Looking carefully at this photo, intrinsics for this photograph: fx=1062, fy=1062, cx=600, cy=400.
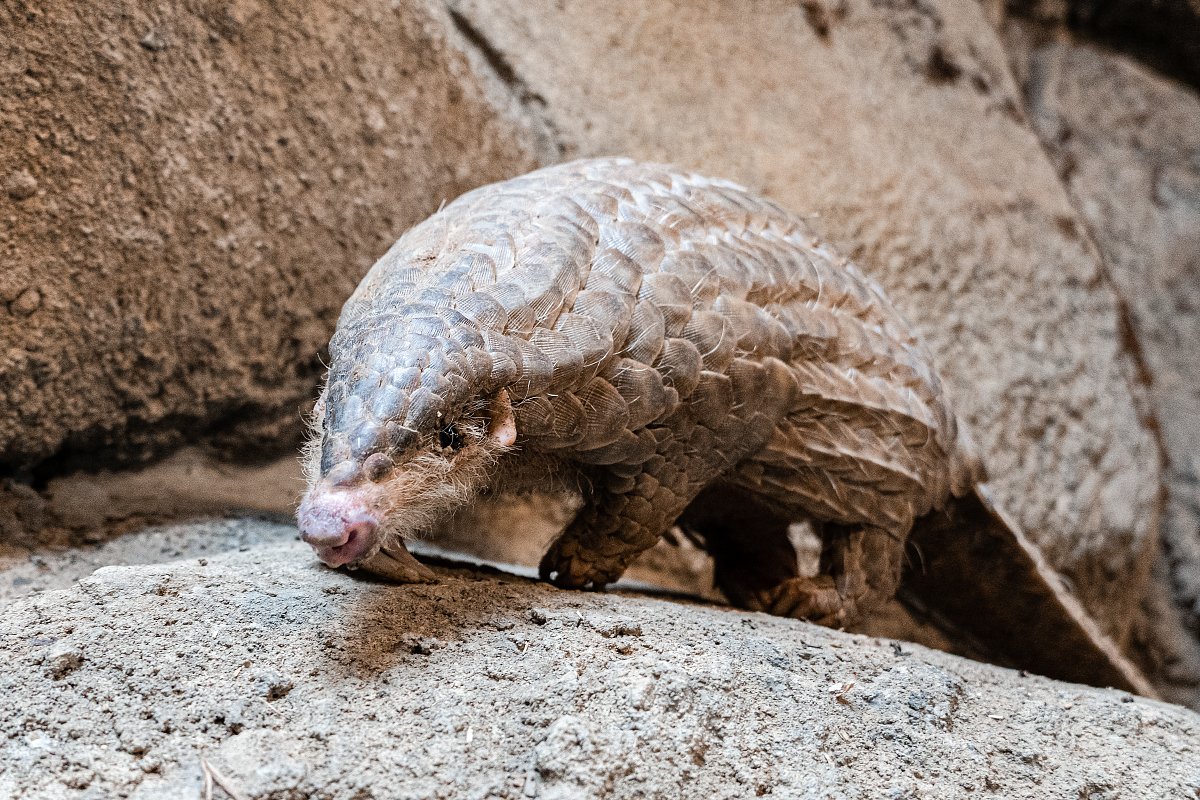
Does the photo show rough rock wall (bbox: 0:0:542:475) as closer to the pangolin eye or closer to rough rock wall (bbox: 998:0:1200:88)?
the pangolin eye

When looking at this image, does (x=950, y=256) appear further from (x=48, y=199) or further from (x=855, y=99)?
(x=48, y=199)

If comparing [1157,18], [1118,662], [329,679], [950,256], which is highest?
[1157,18]

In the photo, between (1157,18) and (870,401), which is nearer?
(870,401)

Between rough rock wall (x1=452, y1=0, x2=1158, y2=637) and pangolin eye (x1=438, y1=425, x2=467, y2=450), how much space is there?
5.10ft

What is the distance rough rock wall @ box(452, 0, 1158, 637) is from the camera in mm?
3299

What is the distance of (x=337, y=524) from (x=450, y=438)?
26 cm

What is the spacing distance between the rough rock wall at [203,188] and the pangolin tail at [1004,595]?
1587 millimetres

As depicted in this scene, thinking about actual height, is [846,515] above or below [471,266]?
below

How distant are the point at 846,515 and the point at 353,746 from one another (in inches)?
52.2

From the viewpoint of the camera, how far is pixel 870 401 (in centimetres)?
236

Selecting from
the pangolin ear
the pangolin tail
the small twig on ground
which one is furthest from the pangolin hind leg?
the small twig on ground

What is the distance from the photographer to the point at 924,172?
379 centimetres

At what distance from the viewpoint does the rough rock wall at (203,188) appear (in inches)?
89.1

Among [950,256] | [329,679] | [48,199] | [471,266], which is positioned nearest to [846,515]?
[471,266]
